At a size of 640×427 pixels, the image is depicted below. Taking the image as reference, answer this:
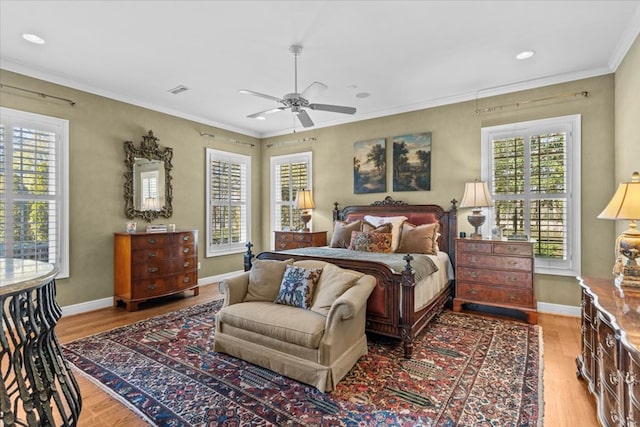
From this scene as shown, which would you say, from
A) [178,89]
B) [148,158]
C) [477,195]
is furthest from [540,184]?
[148,158]

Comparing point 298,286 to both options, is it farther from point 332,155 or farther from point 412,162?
point 332,155

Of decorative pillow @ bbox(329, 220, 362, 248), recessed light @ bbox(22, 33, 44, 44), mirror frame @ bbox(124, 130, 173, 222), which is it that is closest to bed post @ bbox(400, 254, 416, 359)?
decorative pillow @ bbox(329, 220, 362, 248)

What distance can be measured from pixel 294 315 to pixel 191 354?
1130 millimetres

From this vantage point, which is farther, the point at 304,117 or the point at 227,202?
the point at 227,202

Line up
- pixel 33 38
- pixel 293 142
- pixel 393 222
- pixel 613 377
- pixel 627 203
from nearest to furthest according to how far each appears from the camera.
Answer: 1. pixel 613 377
2. pixel 627 203
3. pixel 33 38
4. pixel 393 222
5. pixel 293 142

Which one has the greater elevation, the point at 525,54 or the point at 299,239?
the point at 525,54

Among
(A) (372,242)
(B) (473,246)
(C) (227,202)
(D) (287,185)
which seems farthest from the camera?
(D) (287,185)

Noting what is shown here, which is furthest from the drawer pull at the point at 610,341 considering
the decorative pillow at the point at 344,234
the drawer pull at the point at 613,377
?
the decorative pillow at the point at 344,234

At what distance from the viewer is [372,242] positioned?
4195 millimetres

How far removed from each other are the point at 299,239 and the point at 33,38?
4067 mm

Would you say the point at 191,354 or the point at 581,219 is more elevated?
the point at 581,219

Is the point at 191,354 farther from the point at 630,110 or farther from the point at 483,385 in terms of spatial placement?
the point at 630,110

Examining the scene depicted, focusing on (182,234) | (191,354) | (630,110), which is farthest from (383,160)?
(191,354)

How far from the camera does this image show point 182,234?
4.75 m
